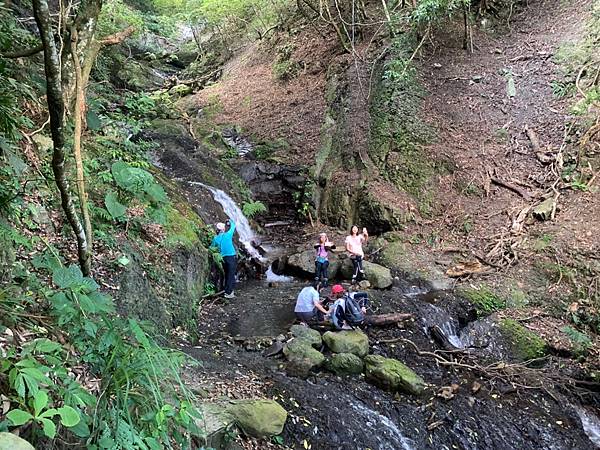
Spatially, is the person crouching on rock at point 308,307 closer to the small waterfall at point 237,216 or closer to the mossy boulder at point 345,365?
the mossy boulder at point 345,365

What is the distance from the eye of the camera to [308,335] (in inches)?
279

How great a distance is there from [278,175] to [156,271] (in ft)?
26.7

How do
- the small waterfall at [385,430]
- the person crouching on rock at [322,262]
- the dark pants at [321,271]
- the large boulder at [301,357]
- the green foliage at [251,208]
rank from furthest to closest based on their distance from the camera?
the green foliage at [251,208], the dark pants at [321,271], the person crouching on rock at [322,262], the large boulder at [301,357], the small waterfall at [385,430]

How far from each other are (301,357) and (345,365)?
2.19 ft

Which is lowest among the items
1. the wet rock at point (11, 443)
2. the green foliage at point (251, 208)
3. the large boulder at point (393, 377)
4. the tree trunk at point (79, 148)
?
the large boulder at point (393, 377)

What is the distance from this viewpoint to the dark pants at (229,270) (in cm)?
909

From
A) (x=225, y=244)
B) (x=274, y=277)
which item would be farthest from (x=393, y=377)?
(x=274, y=277)

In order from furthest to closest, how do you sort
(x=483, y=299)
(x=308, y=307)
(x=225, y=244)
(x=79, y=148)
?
(x=483, y=299), (x=225, y=244), (x=308, y=307), (x=79, y=148)

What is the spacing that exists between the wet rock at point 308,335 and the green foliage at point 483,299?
388cm

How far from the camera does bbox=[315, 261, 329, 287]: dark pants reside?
393 inches

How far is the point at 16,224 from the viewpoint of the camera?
4.77m

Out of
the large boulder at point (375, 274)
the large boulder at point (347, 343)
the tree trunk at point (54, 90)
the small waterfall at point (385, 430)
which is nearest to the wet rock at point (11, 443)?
the tree trunk at point (54, 90)

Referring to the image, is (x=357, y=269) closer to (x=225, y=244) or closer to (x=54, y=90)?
(x=225, y=244)

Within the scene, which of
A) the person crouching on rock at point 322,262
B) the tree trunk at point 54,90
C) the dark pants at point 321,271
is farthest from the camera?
the dark pants at point 321,271
